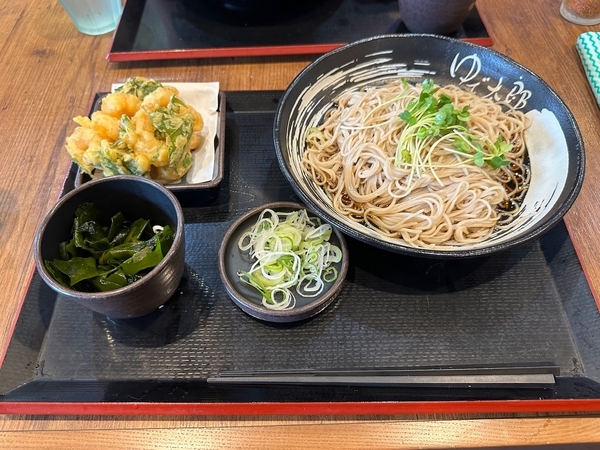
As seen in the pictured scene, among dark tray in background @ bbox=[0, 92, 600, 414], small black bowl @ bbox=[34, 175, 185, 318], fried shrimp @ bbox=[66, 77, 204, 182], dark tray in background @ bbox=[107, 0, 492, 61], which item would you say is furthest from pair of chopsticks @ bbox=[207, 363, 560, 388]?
dark tray in background @ bbox=[107, 0, 492, 61]


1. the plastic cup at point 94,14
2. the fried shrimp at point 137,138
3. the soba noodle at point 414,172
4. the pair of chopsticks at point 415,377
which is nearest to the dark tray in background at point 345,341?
the pair of chopsticks at point 415,377

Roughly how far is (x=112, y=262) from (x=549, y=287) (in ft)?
4.34

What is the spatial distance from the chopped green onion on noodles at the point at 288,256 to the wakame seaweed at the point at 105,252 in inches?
10.5

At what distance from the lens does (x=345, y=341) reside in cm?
125

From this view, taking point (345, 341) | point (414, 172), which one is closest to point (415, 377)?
point (345, 341)

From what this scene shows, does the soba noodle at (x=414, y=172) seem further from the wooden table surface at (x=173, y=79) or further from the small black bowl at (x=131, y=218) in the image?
the small black bowl at (x=131, y=218)

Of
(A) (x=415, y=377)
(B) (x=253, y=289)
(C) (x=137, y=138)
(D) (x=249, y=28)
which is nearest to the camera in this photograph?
(A) (x=415, y=377)

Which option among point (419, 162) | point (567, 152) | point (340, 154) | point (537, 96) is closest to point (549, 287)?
point (567, 152)

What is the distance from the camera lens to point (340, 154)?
163 cm

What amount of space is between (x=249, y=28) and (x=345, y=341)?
168cm

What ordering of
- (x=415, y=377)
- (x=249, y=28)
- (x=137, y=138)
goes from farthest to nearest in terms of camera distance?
(x=249, y=28) → (x=137, y=138) → (x=415, y=377)

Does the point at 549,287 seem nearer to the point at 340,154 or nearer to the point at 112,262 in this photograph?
the point at 340,154

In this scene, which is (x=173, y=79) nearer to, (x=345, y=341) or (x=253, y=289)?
(x=253, y=289)

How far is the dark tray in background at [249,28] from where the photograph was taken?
82.4 inches
